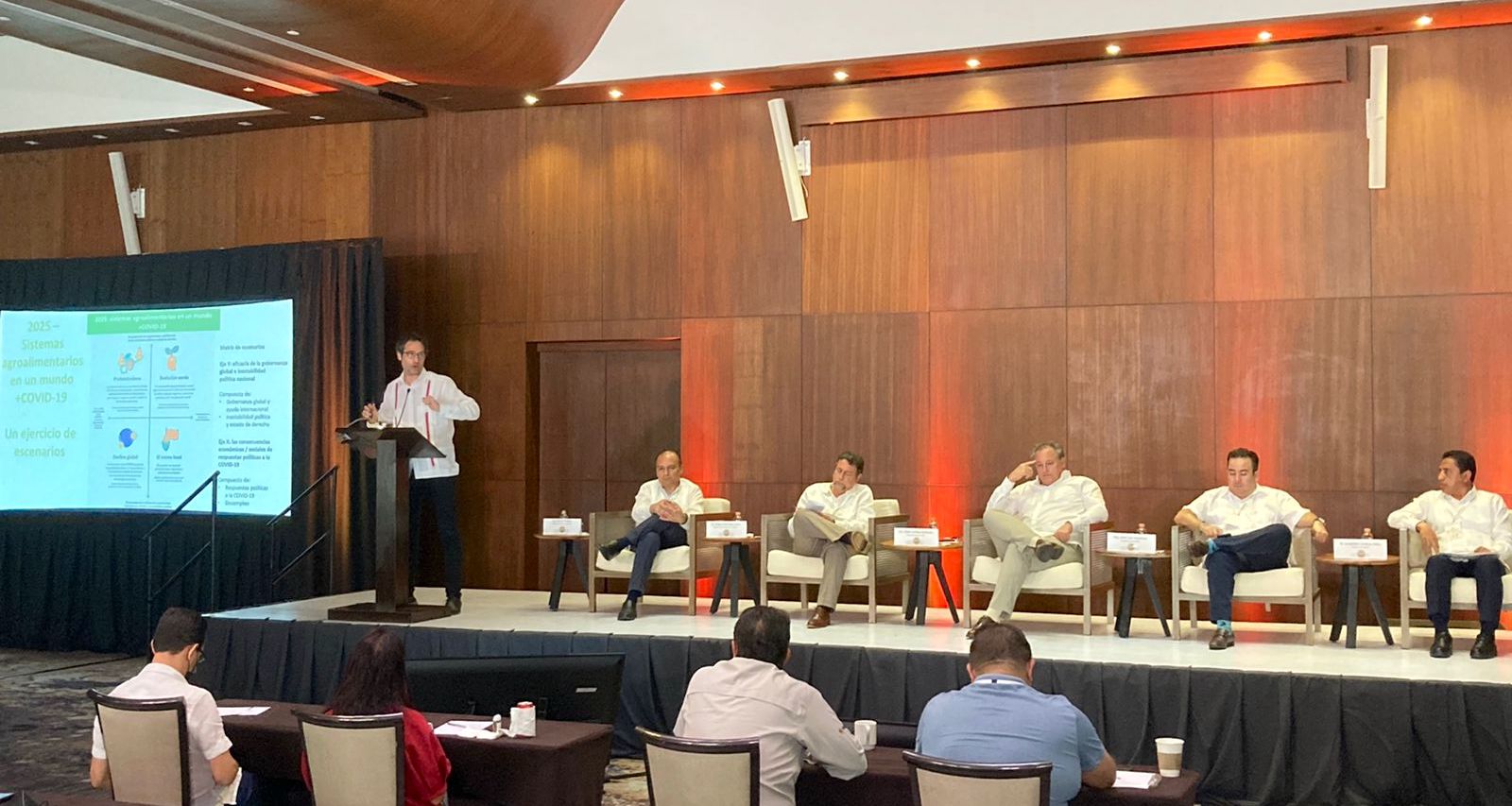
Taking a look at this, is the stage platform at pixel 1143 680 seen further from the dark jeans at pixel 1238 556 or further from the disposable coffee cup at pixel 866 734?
the disposable coffee cup at pixel 866 734

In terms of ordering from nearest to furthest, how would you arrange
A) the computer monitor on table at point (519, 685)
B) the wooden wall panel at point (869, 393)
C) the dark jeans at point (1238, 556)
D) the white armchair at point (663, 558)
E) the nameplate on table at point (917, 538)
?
1. the computer monitor on table at point (519, 685)
2. the dark jeans at point (1238, 556)
3. the nameplate on table at point (917, 538)
4. the white armchair at point (663, 558)
5. the wooden wall panel at point (869, 393)

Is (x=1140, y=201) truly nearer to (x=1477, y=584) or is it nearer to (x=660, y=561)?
(x=1477, y=584)

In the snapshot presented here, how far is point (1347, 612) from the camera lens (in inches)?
279

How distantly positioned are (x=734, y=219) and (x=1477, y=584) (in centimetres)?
499

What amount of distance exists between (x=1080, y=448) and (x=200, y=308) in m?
6.39

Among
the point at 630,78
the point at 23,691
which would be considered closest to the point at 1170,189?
the point at 630,78

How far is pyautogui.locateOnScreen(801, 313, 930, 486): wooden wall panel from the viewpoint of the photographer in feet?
29.9

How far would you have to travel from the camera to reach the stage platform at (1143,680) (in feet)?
19.6

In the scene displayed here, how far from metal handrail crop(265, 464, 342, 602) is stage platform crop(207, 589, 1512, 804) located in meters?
1.23

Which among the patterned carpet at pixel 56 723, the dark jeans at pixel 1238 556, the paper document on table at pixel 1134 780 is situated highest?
the dark jeans at pixel 1238 556

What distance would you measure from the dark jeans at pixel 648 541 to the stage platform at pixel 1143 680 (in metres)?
0.26

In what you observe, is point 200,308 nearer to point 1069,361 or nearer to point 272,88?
point 272,88

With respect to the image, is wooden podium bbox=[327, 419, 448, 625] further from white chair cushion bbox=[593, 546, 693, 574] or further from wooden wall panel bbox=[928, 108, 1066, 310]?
wooden wall panel bbox=[928, 108, 1066, 310]

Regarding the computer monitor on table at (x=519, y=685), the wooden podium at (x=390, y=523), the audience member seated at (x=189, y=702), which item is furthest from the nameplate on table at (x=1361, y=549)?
the audience member seated at (x=189, y=702)
